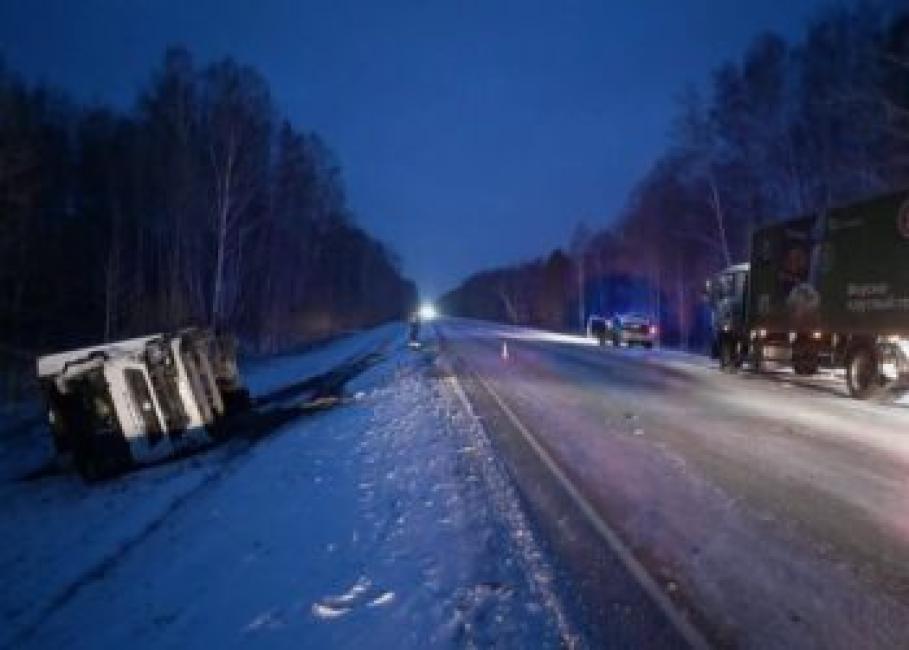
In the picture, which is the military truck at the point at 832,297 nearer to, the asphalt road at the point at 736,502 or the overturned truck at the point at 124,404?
the asphalt road at the point at 736,502

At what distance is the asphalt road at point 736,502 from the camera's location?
5.10m

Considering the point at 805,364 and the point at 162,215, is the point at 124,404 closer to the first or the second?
the point at 805,364

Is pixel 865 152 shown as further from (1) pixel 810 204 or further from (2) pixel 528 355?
(2) pixel 528 355

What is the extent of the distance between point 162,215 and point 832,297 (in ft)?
122

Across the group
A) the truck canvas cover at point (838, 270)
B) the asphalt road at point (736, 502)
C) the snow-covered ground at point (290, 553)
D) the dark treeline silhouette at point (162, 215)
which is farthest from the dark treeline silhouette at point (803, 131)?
the dark treeline silhouette at point (162, 215)

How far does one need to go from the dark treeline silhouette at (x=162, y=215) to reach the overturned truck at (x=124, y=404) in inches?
718

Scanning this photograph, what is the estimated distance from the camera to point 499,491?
8.28 metres

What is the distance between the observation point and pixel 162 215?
1791 inches

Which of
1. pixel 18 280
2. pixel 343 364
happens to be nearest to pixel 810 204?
pixel 343 364

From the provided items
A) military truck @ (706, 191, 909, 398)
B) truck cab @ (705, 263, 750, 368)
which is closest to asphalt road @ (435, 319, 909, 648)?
military truck @ (706, 191, 909, 398)

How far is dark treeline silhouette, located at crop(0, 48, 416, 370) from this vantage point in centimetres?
3547

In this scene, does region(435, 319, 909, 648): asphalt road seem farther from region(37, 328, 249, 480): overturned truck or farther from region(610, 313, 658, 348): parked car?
region(610, 313, 658, 348): parked car

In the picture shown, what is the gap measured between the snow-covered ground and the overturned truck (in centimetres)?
48

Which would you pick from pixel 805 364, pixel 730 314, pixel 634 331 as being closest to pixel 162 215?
pixel 634 331
